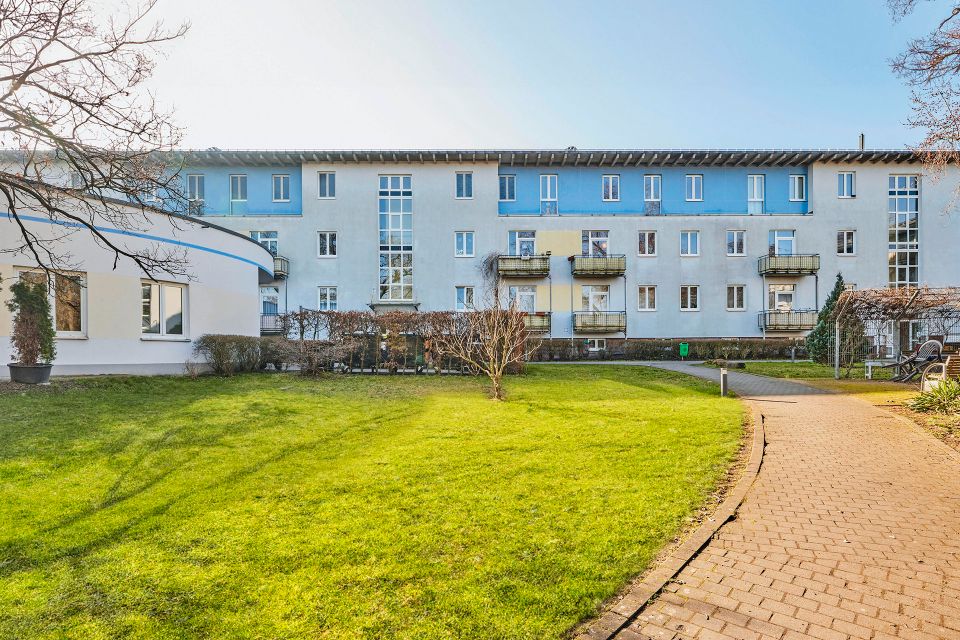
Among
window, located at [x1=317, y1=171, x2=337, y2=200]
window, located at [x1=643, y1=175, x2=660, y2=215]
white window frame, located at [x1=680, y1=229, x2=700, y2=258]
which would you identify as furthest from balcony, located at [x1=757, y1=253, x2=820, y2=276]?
window, located at [x1=317, y1=171, x2=337, y2=200]

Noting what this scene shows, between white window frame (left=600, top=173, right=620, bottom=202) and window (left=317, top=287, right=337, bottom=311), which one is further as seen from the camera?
white window frame (left=600, top=173, right=620, bottom=202)

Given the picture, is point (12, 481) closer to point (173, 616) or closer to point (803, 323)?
point (173, 616)

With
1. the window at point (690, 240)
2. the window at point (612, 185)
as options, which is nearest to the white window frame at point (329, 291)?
the window at point (612, 185)

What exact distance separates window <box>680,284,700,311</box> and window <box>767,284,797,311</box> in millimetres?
4503

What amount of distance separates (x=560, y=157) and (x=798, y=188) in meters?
15.7

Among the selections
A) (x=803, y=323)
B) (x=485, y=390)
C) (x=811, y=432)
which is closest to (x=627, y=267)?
(x=803, y=323)

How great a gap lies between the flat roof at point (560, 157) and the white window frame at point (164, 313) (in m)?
17.5

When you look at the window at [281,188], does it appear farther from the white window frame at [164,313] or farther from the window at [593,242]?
the window at [593,242]

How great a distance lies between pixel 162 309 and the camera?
593 inches

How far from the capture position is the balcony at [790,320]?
100ft

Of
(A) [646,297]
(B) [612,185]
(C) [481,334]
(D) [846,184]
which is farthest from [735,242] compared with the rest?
(C) [481,334]

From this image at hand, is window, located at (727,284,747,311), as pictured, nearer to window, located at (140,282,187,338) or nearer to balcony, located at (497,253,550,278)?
balcony, located at (497,253,550,278)

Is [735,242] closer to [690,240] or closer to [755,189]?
[690,240]

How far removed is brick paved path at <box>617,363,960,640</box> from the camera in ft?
10.1
